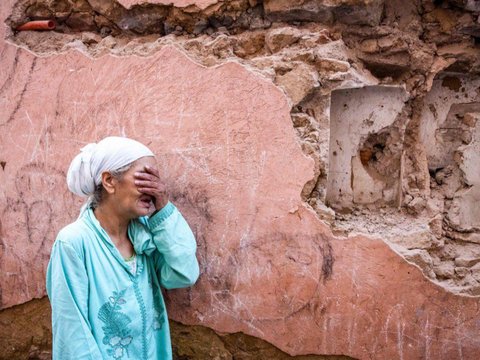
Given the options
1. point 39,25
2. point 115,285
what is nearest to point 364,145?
point 115,285

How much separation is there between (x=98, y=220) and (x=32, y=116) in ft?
3.09

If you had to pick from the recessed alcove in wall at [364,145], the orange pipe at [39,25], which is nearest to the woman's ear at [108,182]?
the recessed alcove in wall at [364,145]

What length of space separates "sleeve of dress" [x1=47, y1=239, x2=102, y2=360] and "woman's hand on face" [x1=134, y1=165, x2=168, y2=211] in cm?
37

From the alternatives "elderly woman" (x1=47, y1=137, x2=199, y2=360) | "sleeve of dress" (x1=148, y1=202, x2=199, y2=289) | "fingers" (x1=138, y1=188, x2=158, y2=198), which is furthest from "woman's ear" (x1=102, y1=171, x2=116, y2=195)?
"sleeve of dress" (x1=148, y1=202, x2=199, y2=289)

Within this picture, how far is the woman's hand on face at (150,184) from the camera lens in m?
2.22

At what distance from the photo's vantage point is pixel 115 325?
7.32 ft

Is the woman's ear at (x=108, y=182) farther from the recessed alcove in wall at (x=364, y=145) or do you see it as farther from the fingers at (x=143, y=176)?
the recessed alcove in wall at (x=364, y=145)

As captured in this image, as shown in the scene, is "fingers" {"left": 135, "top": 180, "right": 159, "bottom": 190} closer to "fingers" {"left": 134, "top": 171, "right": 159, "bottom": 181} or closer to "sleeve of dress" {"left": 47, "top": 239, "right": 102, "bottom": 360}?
"fingers" {"left": 134, "top": 171, "right": 159, "bottom": 181}

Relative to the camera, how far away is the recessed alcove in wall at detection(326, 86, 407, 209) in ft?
8.39

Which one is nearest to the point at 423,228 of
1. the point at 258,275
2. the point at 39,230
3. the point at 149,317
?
the point at 258,275

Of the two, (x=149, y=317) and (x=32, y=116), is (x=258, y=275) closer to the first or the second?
(x=149, y=317)

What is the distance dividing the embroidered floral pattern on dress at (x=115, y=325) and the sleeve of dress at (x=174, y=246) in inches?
8.9

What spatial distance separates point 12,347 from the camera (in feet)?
10.1

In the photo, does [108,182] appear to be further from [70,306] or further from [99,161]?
[70,306]
